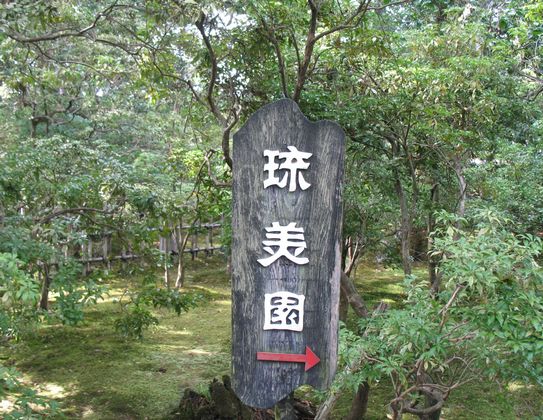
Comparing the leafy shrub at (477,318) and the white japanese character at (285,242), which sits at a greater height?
the white japanese character at (285,242)

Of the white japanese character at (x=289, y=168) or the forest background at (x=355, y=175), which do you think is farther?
the forest background at (x=355, y=175)

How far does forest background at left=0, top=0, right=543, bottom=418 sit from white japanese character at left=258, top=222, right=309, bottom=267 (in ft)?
2.71

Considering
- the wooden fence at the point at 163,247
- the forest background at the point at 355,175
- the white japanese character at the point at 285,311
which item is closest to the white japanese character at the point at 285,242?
the white japanese character at the point at 285,311

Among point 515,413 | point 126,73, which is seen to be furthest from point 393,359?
point 126,73

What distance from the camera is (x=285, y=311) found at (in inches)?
97.6

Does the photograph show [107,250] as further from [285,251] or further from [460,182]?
[285,251]

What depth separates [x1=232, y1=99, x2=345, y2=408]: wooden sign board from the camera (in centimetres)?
246

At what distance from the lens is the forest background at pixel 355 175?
9.59 ft

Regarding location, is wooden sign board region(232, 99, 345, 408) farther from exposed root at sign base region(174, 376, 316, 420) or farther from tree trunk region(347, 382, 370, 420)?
tree trunk region(347, 382, 370, 420)

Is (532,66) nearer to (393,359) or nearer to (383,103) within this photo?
(383,103)

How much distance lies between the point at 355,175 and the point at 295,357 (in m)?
3.41

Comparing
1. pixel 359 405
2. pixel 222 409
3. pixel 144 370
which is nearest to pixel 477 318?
pixel 359 405

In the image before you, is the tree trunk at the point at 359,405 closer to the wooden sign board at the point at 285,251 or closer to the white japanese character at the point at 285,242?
the wooden sign board at the point at 285,251

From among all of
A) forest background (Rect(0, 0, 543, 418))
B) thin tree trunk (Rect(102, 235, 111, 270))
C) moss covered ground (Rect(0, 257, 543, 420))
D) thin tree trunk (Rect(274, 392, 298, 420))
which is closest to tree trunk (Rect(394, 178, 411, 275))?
forest background (Rect(0, 0, 543, 418))
